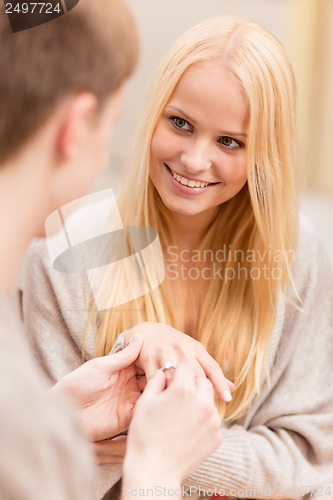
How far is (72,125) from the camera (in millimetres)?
426

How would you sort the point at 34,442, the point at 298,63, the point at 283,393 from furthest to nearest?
the point at 298,63 → the point at 283,393 → the point at 34,442

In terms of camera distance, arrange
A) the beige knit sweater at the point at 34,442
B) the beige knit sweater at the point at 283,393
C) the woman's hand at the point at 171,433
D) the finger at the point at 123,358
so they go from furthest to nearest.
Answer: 1. the beige knit sweater at the point at 283,393
2. the finger at the point at 123,358
3. the woman's hand at the point at 171,433
4. the beige knit sweater at the point at 34,442

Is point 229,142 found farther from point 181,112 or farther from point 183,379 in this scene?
point 183,379

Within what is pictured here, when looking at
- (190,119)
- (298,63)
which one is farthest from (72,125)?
(298,63)

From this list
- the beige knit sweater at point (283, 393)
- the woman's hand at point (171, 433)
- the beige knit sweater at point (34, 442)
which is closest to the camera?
the beige knit sweater at point (34, 442)

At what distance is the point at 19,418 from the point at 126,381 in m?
0.27

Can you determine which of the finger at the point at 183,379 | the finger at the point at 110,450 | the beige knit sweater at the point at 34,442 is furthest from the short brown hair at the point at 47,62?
the finger at the point at 110,450

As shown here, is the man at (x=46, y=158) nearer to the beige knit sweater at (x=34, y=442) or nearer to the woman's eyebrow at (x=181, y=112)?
the beige knit sweater at (x=34, y=442)

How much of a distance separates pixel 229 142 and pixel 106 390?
0.89 ft

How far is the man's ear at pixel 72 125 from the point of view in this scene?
0.43 meters

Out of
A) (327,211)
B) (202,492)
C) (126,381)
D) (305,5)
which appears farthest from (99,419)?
(305,5)

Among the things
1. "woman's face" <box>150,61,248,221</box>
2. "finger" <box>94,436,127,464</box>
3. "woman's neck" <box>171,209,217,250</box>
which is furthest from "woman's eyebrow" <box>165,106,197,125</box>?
"finger" <box>94,436,127,464</box>

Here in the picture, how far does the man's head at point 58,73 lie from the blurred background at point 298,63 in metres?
0.14

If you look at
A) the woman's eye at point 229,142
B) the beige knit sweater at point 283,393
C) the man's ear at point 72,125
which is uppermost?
the man's ear at point 72,125
